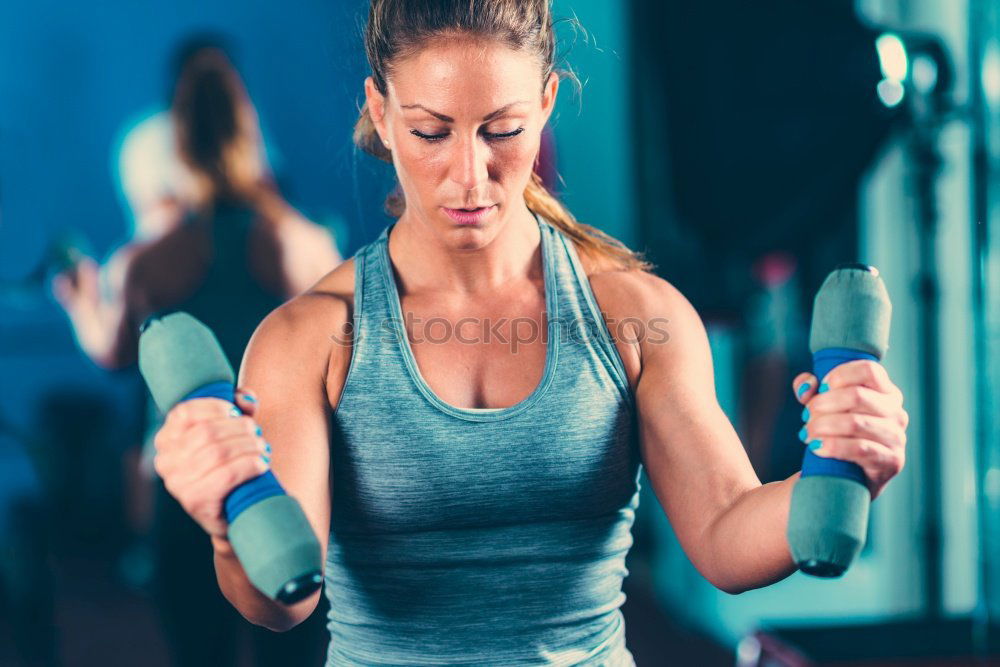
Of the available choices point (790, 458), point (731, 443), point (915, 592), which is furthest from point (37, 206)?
point (731, 443)

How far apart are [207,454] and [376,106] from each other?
351 mm

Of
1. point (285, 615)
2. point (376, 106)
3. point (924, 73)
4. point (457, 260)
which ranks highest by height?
point (924, 73)

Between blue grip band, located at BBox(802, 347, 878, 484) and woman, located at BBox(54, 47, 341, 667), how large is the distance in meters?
1.03

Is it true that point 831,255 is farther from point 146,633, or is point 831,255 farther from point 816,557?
point 146,633

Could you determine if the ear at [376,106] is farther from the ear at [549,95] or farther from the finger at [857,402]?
the finger at [857,402]

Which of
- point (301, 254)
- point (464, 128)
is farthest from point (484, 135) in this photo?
point (301, 254)

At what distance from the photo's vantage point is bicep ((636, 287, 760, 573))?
2.80ft

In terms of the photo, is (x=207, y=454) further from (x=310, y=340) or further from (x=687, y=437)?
(x=687, y=437)

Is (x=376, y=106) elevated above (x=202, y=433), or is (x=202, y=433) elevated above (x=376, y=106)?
(x=376, y=106)

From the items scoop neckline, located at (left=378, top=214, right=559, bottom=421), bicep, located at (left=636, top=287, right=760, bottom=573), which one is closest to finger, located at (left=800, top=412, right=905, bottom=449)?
bicep, located at (left=636, top=287, right=760, bottom=573)

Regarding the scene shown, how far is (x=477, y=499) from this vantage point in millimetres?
855

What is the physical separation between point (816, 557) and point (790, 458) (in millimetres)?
1897

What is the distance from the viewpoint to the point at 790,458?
2.51 meters

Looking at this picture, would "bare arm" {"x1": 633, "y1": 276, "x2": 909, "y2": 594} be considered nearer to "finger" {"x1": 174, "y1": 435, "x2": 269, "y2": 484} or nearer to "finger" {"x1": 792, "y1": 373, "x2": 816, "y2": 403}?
"finger" {"x1": 792, "y1": 373, "x2": 816, "y2": 403}
